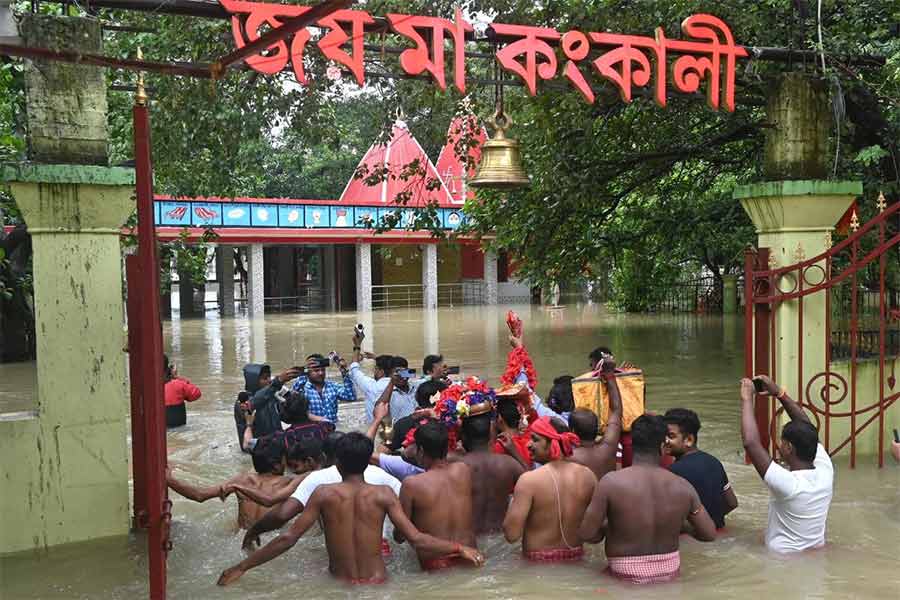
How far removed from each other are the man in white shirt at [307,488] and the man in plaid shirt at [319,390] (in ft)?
9.86

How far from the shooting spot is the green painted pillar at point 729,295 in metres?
27.5

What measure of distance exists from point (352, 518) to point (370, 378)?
13.0 ft

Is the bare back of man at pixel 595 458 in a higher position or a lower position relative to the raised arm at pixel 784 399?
lower

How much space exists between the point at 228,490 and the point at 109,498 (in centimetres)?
125

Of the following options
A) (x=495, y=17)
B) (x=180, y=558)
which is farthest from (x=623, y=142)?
(x=180, y=558)

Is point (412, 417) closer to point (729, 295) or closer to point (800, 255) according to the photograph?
point (800, 255)

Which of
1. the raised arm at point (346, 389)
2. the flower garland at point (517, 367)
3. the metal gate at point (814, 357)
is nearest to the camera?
the flower garland at point (517, 367)

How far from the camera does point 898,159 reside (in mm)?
9875

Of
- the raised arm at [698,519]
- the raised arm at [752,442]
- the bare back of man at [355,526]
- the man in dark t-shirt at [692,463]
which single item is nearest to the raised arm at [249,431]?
the bare back of man at [355,526]

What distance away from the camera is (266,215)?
30141mm

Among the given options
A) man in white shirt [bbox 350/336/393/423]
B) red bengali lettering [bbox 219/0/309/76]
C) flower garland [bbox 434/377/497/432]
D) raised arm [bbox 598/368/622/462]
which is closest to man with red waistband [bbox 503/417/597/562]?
raised arm [bbox 598/368/622/462]

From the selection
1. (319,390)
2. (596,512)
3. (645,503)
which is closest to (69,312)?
(319,390)

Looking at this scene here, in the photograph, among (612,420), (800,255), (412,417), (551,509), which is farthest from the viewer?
(800,255)

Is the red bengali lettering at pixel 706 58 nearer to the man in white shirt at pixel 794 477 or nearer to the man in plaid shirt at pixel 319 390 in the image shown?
the man in white shirt at pixel 794 477
